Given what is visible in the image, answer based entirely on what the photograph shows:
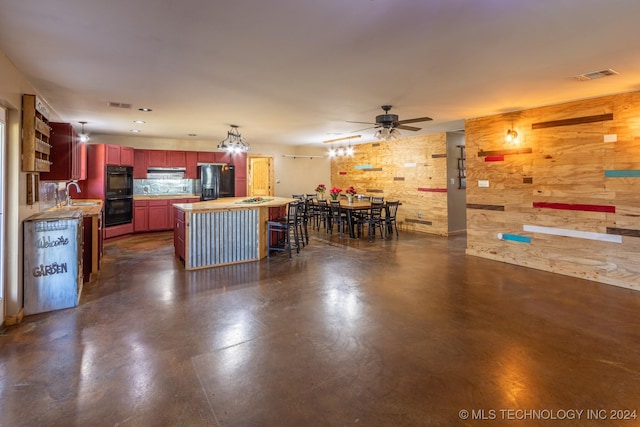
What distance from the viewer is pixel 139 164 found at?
8.24 m

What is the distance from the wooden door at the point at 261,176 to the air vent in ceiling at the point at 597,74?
807cm

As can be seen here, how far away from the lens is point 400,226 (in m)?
9.14

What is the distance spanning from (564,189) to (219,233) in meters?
5.10

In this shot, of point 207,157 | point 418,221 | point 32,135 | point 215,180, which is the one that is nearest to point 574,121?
point 418,221

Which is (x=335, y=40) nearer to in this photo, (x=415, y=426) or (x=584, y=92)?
(x=415, y=426)

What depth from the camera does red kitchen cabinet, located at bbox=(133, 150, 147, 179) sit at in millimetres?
8188

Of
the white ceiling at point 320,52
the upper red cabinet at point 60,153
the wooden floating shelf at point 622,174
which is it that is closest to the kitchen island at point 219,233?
the upper red cabinet at point 60,153

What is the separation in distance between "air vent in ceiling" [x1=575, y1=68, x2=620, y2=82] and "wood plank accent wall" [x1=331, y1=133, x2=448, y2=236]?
166 inches

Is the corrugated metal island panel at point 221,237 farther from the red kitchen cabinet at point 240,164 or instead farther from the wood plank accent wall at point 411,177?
the wood plank accent wall at point 411,177

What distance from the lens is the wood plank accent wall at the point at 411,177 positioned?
315 inches

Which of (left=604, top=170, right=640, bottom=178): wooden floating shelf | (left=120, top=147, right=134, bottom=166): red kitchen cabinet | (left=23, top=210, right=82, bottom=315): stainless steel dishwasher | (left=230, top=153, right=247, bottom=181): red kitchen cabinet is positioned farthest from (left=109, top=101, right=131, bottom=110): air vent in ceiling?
(left=604, top=170, right=640, bottom=178): wooden floating shelf

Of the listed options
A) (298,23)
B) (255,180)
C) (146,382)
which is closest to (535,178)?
(298,23)

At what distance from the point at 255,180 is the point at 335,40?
8813 millimetres

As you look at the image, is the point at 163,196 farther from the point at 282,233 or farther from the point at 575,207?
the point at 575,207
